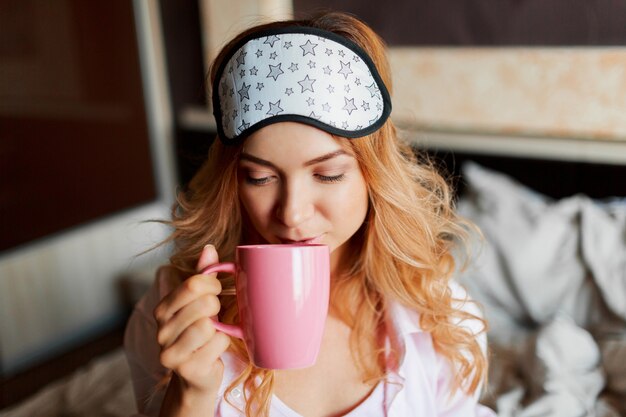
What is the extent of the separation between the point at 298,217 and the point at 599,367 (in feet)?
3.21

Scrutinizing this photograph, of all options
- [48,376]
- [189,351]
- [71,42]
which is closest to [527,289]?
[189,351]

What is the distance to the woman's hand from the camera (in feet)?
2.60

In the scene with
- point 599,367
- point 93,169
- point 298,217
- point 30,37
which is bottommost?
point 599,367

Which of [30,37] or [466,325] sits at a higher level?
[30,37]

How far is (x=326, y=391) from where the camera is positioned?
3.52ft

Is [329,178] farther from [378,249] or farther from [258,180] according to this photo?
[378,249]

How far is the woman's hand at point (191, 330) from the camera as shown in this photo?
31.2 inches

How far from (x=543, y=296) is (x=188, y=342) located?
→ 1190 millimetres

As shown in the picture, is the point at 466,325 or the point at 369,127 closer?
the point at 369,127

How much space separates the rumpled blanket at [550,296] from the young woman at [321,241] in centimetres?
40

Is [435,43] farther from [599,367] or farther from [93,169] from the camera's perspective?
[93,169]

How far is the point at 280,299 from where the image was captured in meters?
0.81

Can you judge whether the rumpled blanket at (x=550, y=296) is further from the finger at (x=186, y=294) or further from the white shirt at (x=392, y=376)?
the finger at (x=186, y=294)

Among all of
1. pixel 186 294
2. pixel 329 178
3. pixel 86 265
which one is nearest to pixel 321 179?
pixel 329 178
